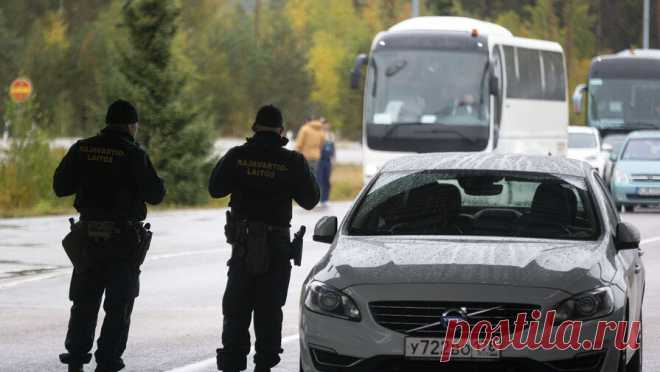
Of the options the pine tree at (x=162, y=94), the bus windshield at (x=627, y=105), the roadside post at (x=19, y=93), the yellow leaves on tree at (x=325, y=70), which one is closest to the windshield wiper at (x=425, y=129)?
the roadside post at (x=19, y=93)

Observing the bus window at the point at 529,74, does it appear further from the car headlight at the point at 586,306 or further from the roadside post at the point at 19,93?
the car headlight at the point at 586,306

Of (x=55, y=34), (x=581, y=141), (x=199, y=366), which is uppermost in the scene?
(x=199, y=366)

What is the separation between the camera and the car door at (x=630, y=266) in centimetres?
896

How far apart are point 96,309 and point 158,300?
5325 mm

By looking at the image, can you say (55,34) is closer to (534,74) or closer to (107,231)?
(534,74)

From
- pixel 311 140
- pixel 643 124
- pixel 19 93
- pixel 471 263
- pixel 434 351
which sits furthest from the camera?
pixel 643 124

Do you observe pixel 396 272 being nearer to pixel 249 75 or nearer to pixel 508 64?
pixel 508 64

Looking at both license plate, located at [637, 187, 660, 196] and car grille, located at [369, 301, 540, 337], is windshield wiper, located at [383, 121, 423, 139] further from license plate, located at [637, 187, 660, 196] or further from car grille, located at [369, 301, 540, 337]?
car grille, located at [369, 301, 540, 337]

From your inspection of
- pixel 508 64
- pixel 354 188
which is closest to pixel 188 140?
pixel 354 188

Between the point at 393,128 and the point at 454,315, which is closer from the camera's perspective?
the point at 454,315

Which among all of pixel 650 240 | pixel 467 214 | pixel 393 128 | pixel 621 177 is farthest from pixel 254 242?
pixel 621 177

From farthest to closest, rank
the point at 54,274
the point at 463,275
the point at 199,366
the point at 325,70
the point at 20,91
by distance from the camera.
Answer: the point at 325,70
the point at 20,91
the point at 54,274
the point at 199,366
the point at 463,275

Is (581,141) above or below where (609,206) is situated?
below

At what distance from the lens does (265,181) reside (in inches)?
371
